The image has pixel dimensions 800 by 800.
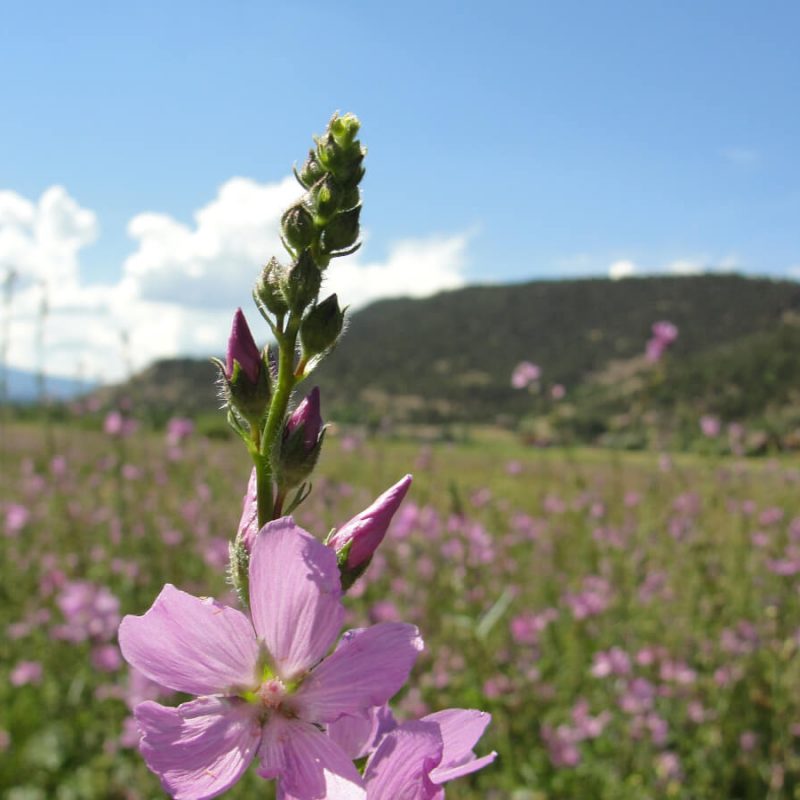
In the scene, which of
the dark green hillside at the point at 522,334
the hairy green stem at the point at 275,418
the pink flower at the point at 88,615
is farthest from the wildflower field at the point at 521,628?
the dark green hillside at the point at 522,334

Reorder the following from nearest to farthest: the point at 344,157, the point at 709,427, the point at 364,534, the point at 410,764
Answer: the point at 410,764, the point at 364,534, the point at 344,157, the point at 709,427

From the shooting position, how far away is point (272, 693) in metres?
0.98

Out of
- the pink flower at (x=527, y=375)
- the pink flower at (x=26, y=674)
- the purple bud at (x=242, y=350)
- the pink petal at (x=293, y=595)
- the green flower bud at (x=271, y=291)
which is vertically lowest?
the pink flower at (x=26, y=674)

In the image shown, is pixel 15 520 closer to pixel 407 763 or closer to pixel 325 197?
pixel 325 197

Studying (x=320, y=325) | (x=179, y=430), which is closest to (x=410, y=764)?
(x=320, y=325)

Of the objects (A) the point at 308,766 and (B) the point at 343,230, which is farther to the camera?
(B) the point at 343,230

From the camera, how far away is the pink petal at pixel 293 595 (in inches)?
36.9

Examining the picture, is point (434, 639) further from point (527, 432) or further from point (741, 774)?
point (527, 432)

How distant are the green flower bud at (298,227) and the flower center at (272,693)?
2.03ft

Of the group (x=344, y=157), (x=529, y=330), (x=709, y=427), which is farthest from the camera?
(x=529, y=330)

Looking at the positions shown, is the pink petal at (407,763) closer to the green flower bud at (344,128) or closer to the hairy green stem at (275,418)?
the hairy green stem at (275,418)

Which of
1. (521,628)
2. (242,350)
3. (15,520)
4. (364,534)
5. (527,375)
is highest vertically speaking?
(527,375)

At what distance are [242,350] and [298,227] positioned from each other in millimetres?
204

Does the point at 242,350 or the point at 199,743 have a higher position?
the point at 242,350
